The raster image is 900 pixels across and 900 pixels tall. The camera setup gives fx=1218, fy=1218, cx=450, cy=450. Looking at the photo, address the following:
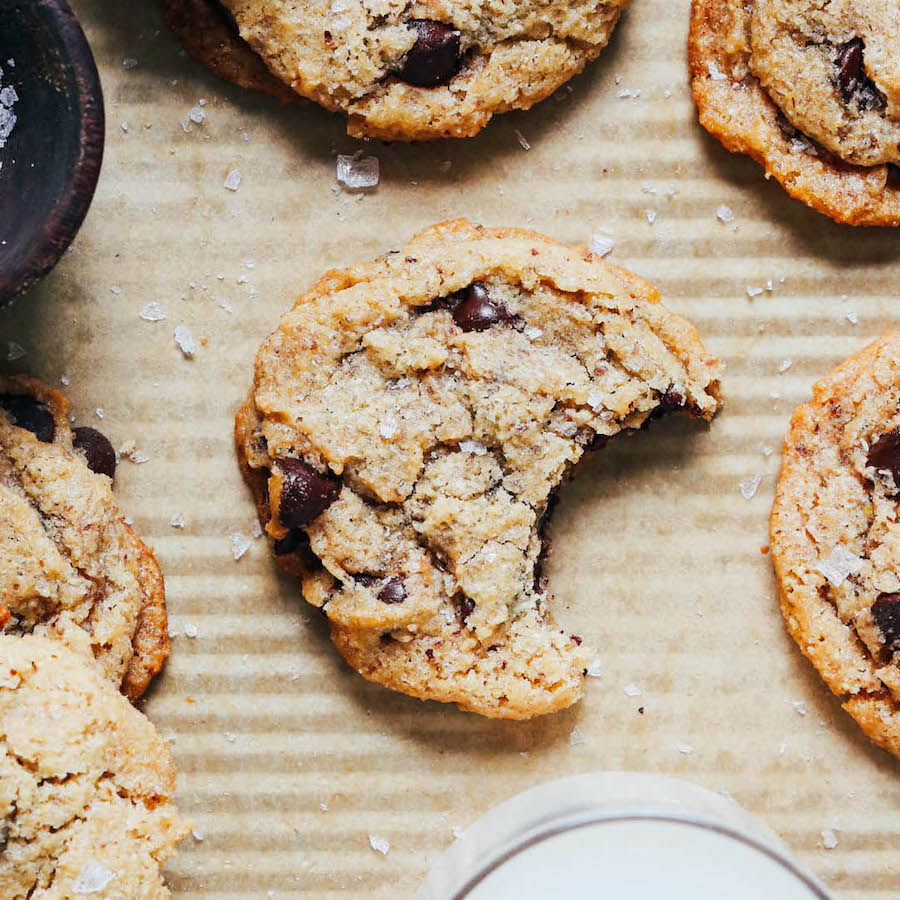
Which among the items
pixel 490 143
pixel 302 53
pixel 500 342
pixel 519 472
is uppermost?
pixel 302 53

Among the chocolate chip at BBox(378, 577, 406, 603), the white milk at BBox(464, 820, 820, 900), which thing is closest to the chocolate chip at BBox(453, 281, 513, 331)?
the chocolate chip at BBox(378, 577, 406, 603)

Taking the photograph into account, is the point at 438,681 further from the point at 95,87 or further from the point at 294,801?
the point at 95,87

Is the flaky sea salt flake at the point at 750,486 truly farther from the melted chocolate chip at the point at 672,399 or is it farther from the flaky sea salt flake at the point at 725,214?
the flaky sea salt flake at the point at 725,214

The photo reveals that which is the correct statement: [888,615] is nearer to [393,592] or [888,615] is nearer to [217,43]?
[393,592]

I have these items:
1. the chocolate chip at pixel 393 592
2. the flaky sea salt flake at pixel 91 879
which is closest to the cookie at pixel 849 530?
the chocolate chip at pixel 393 592

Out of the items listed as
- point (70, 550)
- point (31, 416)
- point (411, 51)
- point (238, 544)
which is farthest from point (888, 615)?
point (31, 416)

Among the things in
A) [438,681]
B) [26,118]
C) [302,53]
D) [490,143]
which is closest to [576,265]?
[490,143]
